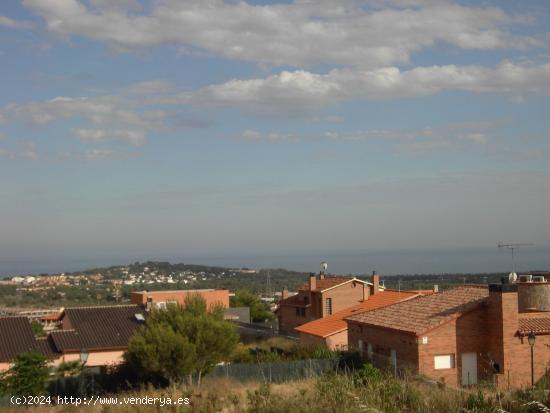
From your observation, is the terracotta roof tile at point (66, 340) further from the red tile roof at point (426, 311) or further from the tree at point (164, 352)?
the red tile roof at point (426, 311)

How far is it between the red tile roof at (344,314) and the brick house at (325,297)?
114cm

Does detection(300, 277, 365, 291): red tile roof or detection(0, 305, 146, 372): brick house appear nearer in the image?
detection(0, 305, 146, 372): brick house

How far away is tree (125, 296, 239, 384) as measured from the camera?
25688mm

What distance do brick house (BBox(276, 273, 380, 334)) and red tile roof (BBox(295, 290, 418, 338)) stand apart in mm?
1143

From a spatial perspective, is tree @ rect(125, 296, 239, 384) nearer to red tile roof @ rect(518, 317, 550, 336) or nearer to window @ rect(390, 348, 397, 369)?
Answer: window @ rect(390, 348, 397, 369)

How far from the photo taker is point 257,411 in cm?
696

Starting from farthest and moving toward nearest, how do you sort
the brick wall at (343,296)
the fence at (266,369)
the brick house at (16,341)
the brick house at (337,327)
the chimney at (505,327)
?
the brick wall at (343,296)
the brick house at (337,327)
the brick house at (16,341)
the fence at (266,369)
the chimney at (505,327)

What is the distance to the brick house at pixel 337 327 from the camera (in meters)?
36.3

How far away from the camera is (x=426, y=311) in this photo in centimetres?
2834

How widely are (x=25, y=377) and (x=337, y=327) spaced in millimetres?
17174

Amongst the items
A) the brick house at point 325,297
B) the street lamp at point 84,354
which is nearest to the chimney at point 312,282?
the brick house at point 325,297

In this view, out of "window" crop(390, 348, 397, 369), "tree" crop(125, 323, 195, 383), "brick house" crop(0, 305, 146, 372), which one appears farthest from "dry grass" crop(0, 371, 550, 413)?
"brick house" crop(0, 305, 146, 372)

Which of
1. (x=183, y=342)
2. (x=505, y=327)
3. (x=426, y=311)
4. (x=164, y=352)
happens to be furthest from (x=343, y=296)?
(x=164, y=352)

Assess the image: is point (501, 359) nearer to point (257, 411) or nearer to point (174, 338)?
point (174, 338)
